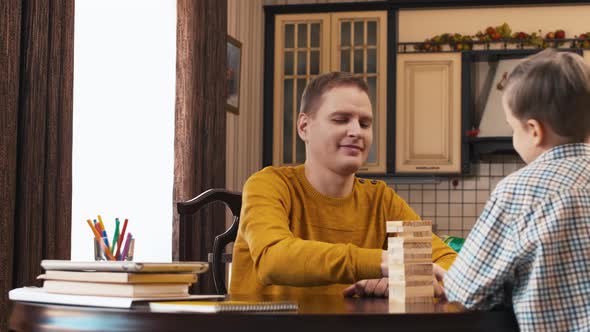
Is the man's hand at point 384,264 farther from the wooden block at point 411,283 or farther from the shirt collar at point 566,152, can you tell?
the shirt collar at point 566,152

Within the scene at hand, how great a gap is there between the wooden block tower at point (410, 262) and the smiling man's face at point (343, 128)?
0.46 m

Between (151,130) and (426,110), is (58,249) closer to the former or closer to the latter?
(151,130)

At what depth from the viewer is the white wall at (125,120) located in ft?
11.1

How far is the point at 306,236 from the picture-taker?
187 cm

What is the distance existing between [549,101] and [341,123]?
2.18 ft

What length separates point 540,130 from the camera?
3.97 feet

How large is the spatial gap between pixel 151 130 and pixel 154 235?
1.64 feet

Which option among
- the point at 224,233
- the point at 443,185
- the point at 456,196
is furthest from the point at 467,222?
the point at 224,233

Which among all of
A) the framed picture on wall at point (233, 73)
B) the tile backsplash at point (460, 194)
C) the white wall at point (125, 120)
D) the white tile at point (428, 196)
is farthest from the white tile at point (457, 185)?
the white wall at point (125, 120)

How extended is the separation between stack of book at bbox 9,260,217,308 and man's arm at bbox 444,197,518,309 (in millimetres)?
390

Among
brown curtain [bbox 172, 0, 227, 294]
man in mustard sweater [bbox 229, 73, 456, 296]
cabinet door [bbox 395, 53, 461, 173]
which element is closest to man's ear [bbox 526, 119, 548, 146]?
man in mustard sweater [bbox 229, 73, 456, 296]

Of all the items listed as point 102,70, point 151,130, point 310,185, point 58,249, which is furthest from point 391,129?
point 310,185

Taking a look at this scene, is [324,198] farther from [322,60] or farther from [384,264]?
[322,60]

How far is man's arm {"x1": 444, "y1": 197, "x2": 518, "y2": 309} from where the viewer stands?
1.11m
